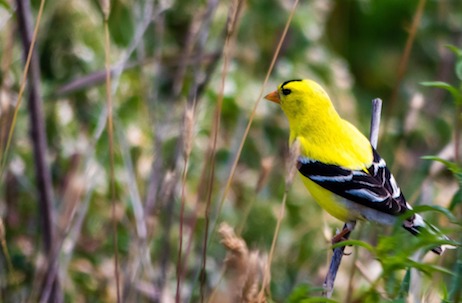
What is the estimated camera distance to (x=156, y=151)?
2.35m

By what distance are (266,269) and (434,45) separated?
2997 mm

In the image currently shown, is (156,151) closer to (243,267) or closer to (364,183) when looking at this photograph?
(364,183)

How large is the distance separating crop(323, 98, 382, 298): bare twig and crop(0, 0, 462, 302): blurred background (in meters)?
0.21

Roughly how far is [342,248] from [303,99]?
0.67 meters

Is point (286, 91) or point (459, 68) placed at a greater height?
point (459, 68)

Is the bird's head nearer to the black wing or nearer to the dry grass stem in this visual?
the black wing

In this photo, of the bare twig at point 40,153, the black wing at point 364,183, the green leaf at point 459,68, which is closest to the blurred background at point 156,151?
the bare twig at point 40,153

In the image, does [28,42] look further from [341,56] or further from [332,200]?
[341,56]

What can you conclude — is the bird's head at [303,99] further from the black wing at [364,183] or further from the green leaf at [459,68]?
the green leaf at [459,68]

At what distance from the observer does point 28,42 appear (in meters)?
2.02

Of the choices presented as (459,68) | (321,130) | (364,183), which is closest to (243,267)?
(459,68)

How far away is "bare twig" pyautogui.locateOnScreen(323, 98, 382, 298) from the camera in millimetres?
1452

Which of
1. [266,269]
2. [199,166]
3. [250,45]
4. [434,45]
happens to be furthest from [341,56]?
[266,269]

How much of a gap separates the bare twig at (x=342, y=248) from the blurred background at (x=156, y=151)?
0.21m
